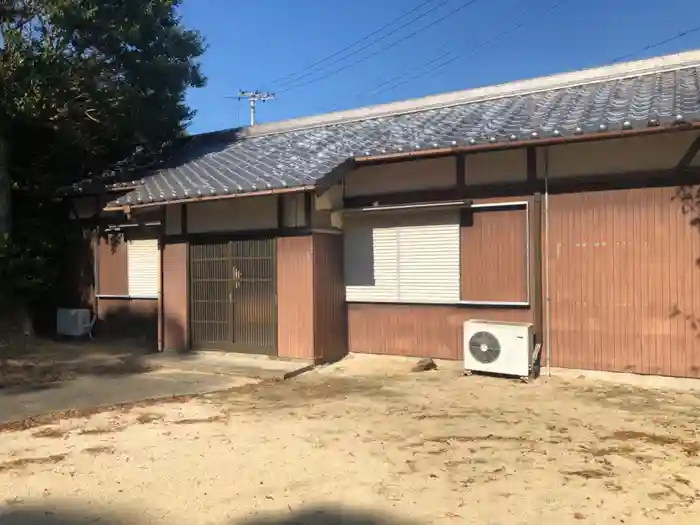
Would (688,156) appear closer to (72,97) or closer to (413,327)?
(413,327)

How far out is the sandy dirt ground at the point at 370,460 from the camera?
3682 mm

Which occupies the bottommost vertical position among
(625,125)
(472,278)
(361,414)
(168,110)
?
(361,414)

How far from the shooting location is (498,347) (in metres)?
7.79

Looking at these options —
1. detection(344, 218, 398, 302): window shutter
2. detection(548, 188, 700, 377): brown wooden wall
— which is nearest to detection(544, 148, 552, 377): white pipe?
detection(548, 188, 700, 377): brown wooden wall

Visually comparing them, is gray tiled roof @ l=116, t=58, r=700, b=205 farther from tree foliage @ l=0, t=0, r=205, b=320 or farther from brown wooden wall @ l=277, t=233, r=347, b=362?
tree foliage @ l=0, t=0, r=205, b=320

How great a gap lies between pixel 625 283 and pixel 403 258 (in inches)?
118

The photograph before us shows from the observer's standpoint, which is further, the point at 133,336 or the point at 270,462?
the point at 133,336

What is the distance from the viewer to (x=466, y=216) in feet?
28.0

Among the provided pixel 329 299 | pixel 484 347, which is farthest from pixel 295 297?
pixel 484 347

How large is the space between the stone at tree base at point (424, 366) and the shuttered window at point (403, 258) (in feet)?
2.85

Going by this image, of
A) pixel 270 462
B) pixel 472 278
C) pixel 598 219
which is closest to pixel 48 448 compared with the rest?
pixel 270 462

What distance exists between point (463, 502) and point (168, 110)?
11.5 metres

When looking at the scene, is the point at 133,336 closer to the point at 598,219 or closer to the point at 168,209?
the point at 168,209

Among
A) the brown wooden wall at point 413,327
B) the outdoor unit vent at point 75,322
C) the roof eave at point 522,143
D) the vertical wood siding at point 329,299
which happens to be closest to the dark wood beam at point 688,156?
the roof eave at point 522,143
